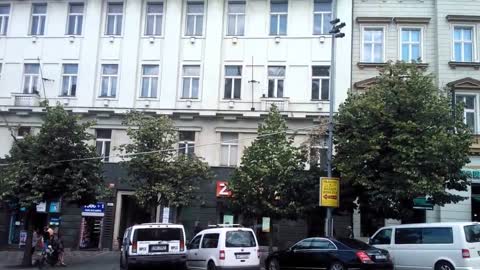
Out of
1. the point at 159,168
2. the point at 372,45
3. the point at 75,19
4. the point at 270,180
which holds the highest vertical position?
the point at 75,19

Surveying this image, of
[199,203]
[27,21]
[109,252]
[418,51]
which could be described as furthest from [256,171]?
[27,21]

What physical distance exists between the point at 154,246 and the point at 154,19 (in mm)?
17800

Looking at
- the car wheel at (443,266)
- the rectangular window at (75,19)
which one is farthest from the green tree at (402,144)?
the rectangular window at (75,19)

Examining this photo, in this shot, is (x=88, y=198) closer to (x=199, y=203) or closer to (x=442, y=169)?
(x=199, y=203)

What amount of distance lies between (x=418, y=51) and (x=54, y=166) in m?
20.7

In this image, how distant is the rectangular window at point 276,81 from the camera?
31312mm

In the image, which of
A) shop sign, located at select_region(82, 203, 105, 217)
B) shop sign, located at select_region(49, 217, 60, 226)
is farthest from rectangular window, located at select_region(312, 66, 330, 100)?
shop sign, located at select_region(49, 217, 60, 226)

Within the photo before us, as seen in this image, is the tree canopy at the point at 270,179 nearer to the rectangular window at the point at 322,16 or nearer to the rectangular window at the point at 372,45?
the rectangular window at the point at 372,45

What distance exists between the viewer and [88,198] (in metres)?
25.1

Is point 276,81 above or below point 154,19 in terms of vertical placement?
below

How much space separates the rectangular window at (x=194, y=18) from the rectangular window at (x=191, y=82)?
229cm

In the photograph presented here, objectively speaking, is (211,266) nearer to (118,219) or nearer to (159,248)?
(159,248)

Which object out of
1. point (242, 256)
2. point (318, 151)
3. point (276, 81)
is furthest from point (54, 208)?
point (242, 256)

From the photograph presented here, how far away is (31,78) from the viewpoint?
33.5 meters
